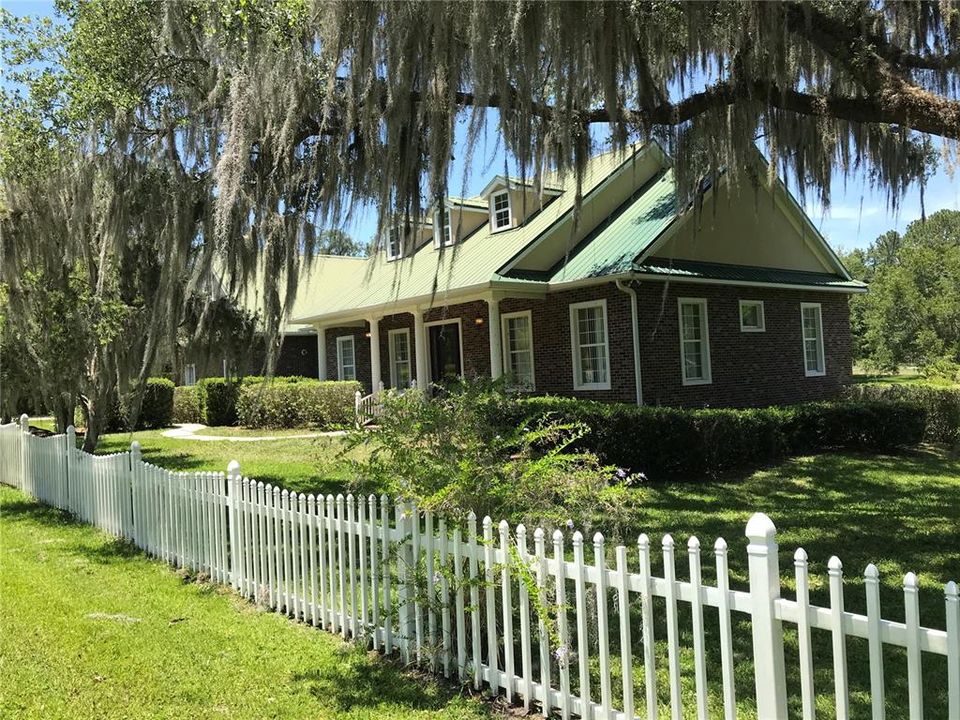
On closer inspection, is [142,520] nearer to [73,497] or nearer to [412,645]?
[73,497]

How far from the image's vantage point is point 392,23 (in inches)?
228

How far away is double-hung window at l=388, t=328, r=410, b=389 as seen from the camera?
68.6 feet

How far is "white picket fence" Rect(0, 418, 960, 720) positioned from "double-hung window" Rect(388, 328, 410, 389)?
45.0 ft

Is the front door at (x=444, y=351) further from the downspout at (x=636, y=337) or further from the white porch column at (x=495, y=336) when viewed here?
the downspout at (x=636, y=337)

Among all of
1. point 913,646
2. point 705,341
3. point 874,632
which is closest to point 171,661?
point 874,632

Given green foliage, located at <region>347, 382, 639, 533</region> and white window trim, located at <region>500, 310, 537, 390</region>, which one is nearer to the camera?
green foliage, located at <region>347, 382, 639, 533</region>

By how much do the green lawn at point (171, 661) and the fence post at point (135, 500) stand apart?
88 cm

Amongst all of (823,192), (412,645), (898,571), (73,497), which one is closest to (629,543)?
(898,571)

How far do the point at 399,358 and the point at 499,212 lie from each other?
5.26 meters

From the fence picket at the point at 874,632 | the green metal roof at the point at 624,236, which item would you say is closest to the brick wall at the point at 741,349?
the green metal roof at the point at 624,236

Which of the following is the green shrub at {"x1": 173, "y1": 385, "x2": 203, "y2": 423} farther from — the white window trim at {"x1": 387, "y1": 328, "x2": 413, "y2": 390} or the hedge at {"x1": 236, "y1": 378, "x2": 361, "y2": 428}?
the white window trim at {"x1": 387, "y1": 328, "x2": 413, "y2": 390}

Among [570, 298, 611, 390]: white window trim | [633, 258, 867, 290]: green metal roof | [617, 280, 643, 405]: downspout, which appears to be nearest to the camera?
[617, 280, 643, 405]: downspout

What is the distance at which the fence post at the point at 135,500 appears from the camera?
24.2 feet

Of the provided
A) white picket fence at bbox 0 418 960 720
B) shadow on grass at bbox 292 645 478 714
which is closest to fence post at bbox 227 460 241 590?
white picket fence at bbox 0 418 960 720
